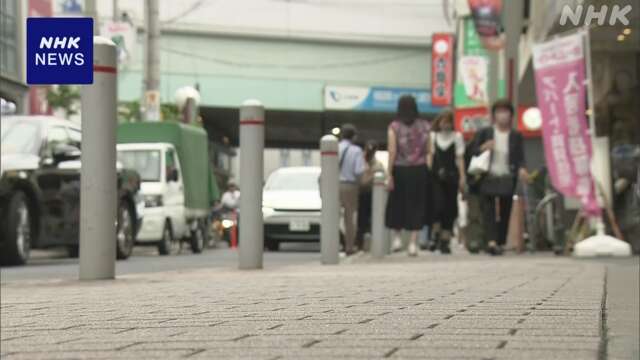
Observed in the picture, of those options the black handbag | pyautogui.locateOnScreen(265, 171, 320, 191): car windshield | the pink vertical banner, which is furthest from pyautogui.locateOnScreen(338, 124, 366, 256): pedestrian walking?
pyautogui.locateOnScreen(265, 171, 320, 191): car windshield

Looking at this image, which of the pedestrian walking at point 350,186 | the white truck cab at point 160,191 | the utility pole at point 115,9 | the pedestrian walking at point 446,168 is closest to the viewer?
the utility pole at point 115,9

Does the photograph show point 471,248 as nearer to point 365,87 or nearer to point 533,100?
point 533,100

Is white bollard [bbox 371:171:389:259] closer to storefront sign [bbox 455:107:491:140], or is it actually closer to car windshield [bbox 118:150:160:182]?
car windshield [bbox 118:150:160:182]

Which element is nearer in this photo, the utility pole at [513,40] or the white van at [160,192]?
the white van at [160,192]

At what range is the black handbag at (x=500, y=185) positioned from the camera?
41.9 feet

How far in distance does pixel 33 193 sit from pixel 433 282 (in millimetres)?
6337

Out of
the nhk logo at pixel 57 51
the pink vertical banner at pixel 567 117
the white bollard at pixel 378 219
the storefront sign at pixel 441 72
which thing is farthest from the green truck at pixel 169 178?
the storefront sign at pixel 441 72

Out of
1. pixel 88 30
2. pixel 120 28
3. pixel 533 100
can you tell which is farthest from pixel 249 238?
pixel 533 100

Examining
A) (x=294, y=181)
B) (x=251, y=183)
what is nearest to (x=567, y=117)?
(x=251, y=183)

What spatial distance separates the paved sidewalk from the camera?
366 centimetres

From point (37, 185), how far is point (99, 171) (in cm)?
497

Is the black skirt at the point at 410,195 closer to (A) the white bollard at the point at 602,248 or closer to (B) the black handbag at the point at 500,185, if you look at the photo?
(B) the black handbag at the point at 500,185

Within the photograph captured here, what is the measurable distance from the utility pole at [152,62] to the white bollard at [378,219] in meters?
9.30

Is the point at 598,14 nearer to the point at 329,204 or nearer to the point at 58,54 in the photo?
the point at 58,54
